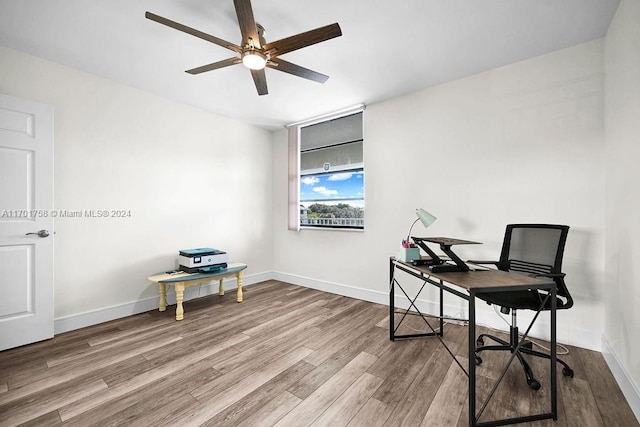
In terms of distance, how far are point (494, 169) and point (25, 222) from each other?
444cm

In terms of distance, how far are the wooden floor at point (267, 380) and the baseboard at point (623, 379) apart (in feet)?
0.16

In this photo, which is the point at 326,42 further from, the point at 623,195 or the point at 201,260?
the point at 201,260

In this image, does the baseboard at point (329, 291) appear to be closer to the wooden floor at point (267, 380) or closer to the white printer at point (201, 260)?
the wooden floor at point (267, 380)

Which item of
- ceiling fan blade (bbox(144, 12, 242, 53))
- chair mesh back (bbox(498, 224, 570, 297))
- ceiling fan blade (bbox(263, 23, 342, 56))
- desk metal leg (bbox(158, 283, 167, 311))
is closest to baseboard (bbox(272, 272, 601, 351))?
chair mesh back (bbox(498, 224, 570, 297))

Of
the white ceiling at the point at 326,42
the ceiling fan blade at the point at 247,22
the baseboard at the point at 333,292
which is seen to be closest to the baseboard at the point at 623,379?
the baseboard at the point at 333,292

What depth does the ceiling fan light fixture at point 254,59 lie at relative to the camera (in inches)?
81.2

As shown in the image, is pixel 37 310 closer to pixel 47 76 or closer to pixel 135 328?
pixel 135 328

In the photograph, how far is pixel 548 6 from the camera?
1962 mm

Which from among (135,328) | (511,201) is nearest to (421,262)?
(511,201)

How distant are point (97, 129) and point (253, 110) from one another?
5.92 feet

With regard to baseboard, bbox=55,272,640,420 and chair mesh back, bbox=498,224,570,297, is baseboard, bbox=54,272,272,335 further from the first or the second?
chair mesh back, bbox=498,224,570,297

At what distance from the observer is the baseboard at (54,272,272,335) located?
2.72 meters

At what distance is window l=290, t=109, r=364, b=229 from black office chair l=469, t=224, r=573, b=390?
5.93 ft

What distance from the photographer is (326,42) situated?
2.36 metres
